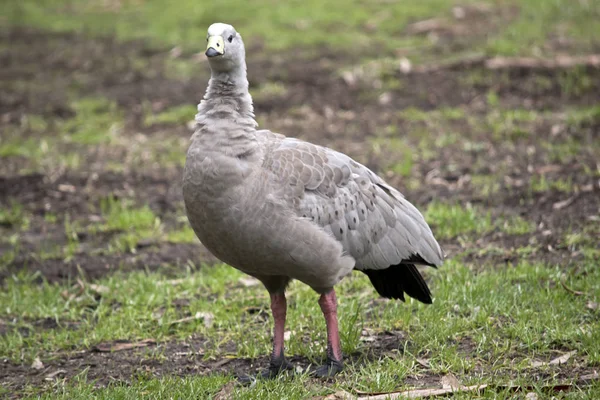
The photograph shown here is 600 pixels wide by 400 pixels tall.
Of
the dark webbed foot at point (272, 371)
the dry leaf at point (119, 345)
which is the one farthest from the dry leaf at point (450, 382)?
the dry leaf at point (119, 345)

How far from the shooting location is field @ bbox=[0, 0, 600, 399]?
5.61 meters

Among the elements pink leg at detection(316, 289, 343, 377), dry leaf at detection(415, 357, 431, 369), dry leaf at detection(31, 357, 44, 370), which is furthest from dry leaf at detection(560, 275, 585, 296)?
dry leaf at detection(31, 357, 44, 370)

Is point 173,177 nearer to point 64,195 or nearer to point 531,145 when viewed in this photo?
point 64,195

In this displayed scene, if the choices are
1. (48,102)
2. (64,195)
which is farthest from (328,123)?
(48,102)

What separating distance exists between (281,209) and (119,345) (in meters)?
1.88

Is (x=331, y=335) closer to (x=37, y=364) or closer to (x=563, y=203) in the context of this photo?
(x=37, y=364)

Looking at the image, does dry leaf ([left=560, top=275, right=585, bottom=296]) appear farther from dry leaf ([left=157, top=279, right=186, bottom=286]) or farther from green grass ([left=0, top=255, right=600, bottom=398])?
dry leaf ([left=157, top=279, right=186, bottom=286])

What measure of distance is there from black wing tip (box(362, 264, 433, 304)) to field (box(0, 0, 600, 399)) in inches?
8.8

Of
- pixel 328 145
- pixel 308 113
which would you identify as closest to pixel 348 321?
pixel 328 145

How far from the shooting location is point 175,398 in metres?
5.06

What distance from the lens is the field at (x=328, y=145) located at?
5.61 m

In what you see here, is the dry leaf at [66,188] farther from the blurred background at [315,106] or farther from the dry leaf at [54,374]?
the dry leaf at [54,374]

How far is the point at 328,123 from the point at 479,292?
16.2ft

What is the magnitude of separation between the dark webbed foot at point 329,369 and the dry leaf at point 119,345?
142 cm
